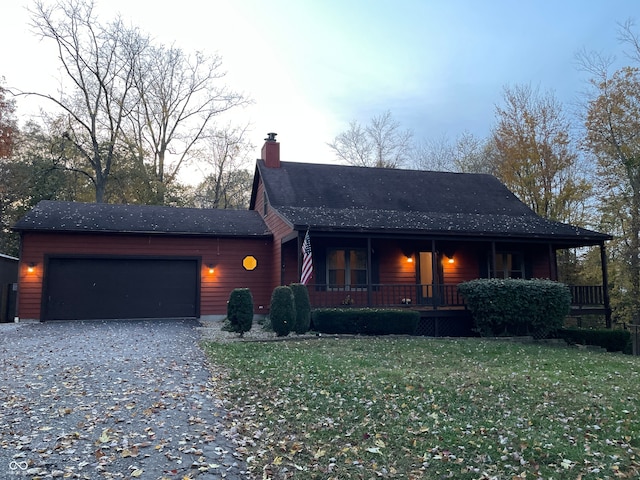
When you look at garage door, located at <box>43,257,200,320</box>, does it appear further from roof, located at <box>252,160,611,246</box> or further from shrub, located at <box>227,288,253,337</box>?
shrub, located at <box>227,288,253,337</box>

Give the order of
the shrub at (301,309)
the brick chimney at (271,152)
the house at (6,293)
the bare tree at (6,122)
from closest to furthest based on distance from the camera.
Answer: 1. the shrub at (301,309)
2. the house at (6,293)
3. the brick chimney at (271,152)
4. the bare tree at (6,122)

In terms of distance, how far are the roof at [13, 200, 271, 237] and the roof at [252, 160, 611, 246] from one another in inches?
68.4

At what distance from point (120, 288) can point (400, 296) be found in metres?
8.87

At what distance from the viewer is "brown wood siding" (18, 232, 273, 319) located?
14.4 metres

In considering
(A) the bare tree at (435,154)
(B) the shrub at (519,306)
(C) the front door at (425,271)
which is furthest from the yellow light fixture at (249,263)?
(A) the bare tree at (435,154)

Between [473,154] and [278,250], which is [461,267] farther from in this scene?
[473,154]

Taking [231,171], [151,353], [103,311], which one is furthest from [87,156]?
[151,353]

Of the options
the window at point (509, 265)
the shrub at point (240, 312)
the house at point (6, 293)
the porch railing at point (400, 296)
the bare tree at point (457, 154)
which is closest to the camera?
the shrub at point (240, 312)

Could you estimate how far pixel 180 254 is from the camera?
1554 centimetres

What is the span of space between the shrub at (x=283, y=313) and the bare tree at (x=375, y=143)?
73.4 ft

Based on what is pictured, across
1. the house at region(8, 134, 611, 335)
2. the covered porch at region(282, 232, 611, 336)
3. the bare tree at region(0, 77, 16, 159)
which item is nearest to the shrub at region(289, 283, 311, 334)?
the house at region(8, 134, 611, 335)

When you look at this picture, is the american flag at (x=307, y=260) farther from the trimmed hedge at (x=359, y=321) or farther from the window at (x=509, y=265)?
the window at (x=509, y=265)

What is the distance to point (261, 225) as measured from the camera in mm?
17047

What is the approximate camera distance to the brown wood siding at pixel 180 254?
1436 cm
